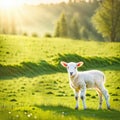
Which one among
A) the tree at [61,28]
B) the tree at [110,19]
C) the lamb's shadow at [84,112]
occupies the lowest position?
the lamb's shadow at [84,112]

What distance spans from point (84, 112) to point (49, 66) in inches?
220

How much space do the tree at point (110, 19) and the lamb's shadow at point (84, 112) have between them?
5.73 meters

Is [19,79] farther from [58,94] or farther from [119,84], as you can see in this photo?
[119,84]

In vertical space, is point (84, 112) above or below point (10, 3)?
below

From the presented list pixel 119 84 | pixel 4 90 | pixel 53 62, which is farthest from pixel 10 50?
pixel 119 84

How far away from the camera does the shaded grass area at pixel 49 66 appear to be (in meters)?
15.9

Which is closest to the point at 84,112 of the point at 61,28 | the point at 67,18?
the point at 61,28

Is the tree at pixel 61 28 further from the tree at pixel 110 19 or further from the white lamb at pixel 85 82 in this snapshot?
the white lamb at pixel 85 82

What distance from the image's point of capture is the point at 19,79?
16.1 metres

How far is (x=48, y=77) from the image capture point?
1614 centimetres

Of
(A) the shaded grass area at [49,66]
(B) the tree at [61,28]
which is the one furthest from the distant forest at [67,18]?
(A) the shaded grass area at [49,66]

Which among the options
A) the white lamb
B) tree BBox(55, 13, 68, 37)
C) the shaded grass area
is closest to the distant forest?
tree BBox(55, 13, 68, 37)

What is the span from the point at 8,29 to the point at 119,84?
19712 millimetres

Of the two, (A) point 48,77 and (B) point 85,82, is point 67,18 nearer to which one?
(A) point 48,77
